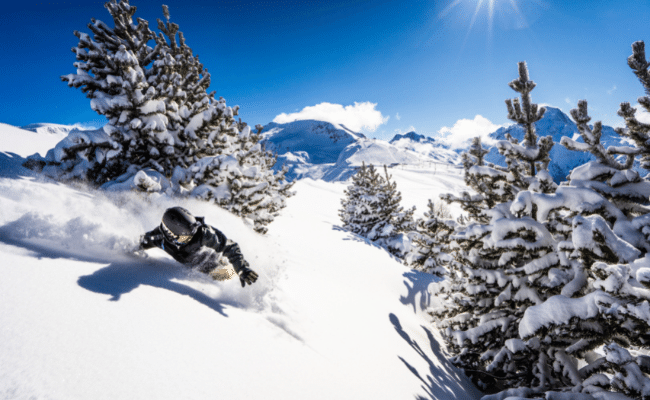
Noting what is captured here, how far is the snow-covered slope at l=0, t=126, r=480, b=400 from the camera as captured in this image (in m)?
1.77

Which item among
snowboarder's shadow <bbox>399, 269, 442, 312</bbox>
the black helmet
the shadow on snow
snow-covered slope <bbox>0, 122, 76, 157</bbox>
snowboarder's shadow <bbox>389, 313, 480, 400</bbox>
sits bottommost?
snowboarder's shadow <bbox>389, 313, 480, 400</bbox>

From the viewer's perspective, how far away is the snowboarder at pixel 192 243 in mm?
3541

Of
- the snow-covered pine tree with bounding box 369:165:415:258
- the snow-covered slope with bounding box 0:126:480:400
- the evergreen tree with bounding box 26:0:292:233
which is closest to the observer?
the snow-covered slope with bounding box 0:126:480:400

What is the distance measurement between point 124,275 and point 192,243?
0.83 metres

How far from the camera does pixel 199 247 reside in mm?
3801

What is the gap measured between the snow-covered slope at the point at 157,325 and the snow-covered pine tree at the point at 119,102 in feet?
4.49

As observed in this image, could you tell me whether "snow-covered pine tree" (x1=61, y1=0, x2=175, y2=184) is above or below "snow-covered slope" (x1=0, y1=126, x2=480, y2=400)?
above

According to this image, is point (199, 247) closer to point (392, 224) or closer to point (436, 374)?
point (436, 374)

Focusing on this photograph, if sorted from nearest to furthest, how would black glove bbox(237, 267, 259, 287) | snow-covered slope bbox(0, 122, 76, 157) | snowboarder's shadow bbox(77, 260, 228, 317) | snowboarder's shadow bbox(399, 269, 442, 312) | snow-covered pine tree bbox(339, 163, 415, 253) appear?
snowboarder's shadow bbox(77, 260, 228, 317), black glove bbox(237, 267, 259, 287), snow-covered slope bbox(0, 122, 76, 157), snowboarder's shadow bbox(399, 269, 442, 312), snow-covered pine tree bbox(339, 163, 415, 253)

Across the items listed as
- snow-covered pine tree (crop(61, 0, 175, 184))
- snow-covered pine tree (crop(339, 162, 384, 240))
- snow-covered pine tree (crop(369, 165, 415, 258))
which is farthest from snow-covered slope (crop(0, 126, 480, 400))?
snow-covered pine tree (crop(339, 162, 384, 240))

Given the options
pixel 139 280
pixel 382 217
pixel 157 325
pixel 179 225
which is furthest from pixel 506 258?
pixel 382 217

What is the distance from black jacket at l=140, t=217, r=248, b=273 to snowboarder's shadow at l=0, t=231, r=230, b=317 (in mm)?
246

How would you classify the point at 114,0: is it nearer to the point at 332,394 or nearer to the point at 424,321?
the point at 332,394

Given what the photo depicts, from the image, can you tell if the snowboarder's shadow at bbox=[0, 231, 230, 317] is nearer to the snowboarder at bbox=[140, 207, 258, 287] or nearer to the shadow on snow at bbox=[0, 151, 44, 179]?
the snowboarder at bbox=[140, 207, 258, 287]
